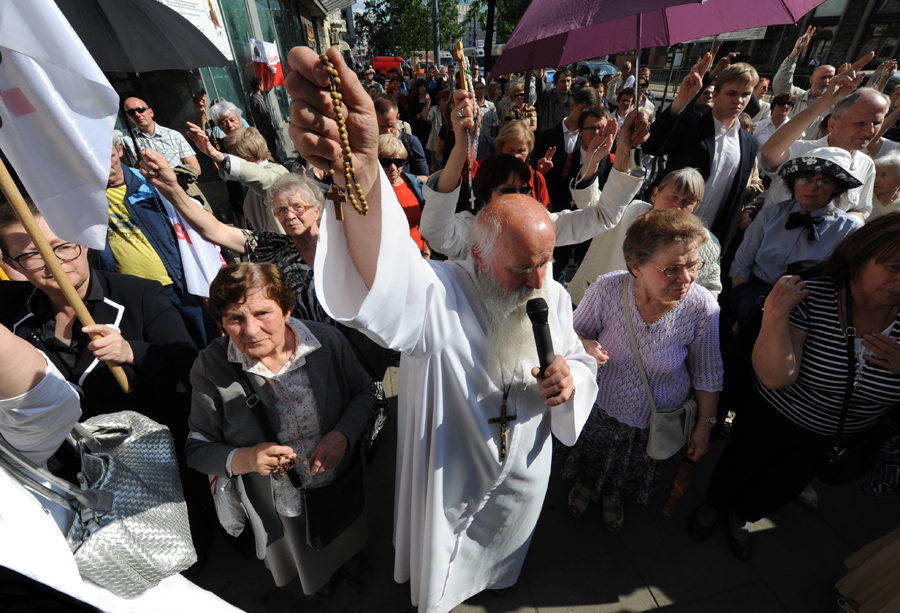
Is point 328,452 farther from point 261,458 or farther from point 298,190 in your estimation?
point 298,190

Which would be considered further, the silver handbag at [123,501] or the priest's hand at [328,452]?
the priest's hand at [328,452]

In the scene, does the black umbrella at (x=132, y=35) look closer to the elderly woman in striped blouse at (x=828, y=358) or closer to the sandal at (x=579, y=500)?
the sandal at (x=579, y=500)

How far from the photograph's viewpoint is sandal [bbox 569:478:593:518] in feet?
9.07

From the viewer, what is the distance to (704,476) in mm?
3084

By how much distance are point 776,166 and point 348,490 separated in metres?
3.95

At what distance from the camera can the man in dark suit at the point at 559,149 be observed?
4.17 meters

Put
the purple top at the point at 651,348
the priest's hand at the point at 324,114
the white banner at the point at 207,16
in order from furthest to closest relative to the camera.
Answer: the white banner at the point at 207,16, the purple top at the point at 651,348, the priest's hand at the point at 324,114

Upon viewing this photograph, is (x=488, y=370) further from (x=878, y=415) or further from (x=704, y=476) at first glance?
(x=704, y=476)

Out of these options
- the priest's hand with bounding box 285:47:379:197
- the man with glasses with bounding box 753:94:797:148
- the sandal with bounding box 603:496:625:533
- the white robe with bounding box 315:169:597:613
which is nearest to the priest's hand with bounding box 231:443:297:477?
the white robe with bounding box 315:169:597:613

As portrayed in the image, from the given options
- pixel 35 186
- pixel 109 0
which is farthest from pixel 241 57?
pixel 35 186

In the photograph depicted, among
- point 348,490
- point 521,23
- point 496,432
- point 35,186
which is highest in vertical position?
point 521,23

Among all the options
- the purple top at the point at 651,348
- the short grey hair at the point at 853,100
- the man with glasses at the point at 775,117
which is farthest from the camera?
the man with glasses at the point at 775,117

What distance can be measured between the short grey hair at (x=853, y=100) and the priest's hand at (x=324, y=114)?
3.94m

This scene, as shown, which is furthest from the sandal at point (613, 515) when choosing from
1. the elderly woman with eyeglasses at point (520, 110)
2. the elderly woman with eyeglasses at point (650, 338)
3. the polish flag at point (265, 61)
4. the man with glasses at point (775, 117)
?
the polish flag at point (265, 61)
